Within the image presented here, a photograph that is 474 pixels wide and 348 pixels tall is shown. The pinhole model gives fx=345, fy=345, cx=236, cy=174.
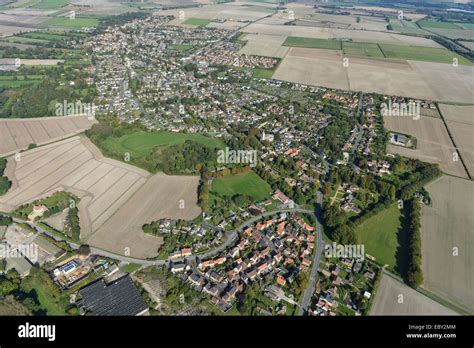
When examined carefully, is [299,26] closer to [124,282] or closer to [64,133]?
[64,133]

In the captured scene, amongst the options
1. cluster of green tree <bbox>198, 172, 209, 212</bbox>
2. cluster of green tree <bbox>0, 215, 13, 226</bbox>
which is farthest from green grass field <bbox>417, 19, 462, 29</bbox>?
cluster of green tree <bbox>0, 215, 13, 226</bbox>

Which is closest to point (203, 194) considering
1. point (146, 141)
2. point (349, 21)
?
point (146, 141)

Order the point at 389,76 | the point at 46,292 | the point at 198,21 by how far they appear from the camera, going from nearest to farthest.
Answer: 1. the point at 46,292
2. the point at 389,76
3. the point at 198,21

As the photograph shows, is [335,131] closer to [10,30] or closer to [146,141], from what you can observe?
[146,141]

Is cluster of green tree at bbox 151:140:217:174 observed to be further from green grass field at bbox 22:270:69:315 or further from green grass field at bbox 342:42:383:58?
green grass field at bbox 342:42:383:58

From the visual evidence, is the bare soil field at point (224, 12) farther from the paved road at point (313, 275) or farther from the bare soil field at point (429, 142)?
the paved road at point (313, 275)

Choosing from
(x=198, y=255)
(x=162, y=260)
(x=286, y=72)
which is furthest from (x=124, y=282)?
(x=286, y=72)

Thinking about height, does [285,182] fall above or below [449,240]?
above
